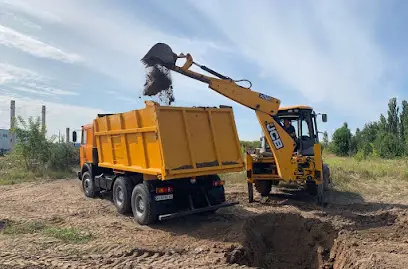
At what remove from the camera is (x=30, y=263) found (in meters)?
5.53

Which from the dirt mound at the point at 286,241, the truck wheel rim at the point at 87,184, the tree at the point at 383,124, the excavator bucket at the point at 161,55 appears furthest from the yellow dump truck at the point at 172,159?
the tree at the point at 383,124

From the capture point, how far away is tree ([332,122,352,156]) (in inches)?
1973

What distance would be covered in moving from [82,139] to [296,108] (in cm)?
715

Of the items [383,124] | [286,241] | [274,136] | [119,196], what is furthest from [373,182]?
[383,124]

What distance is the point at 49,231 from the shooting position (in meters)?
7.48

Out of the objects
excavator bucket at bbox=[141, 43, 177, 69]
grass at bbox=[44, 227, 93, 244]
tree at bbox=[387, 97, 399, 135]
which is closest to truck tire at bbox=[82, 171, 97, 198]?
grass at bbox=[44, 227, 93, 244]

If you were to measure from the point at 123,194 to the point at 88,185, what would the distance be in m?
3.41

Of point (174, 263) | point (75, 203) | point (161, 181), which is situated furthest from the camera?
point (75, 203)

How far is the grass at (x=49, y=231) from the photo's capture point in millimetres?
6961

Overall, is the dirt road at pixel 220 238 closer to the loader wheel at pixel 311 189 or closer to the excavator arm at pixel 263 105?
the loader wheel at pixel 311 189

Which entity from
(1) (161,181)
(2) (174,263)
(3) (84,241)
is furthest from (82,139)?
(2) (174,263)

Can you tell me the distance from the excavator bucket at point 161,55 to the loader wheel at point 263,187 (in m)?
5.05

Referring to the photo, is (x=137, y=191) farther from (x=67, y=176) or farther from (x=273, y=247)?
(x=67, y=176)

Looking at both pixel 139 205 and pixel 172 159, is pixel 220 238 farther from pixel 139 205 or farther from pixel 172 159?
pixel 139 205
